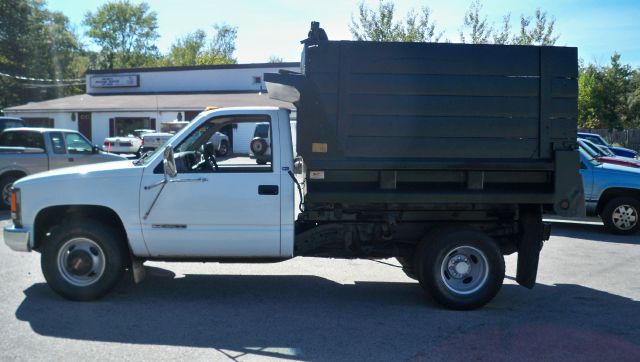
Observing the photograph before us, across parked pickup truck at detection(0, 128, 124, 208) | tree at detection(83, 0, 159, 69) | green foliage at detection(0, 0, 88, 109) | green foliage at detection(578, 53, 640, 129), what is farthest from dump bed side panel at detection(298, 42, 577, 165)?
tree at detection(83, 0, 159, 69)

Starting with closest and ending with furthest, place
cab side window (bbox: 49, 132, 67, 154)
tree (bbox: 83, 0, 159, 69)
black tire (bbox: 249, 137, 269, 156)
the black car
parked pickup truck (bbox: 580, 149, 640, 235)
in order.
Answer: black tire (bbox: 249, 137, 269, 156), parked pickup truck (bbox: 580, 149, 640, 235), cab side window (bbox: 49, 132, 67, 154), the black car, tree (bbox: 83, 0, 159, 69)

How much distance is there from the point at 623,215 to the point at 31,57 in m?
56.3

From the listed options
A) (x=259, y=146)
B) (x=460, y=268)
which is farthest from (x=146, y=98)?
(x=460, y=268)

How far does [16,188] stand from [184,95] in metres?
35.2

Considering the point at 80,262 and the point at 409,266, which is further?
the point at 409,266

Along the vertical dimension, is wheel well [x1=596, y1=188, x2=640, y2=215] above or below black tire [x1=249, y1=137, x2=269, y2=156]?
below

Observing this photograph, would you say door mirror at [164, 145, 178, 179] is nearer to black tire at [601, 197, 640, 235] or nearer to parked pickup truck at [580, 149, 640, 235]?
parked pickup truck at [580, 149, 640, 235]

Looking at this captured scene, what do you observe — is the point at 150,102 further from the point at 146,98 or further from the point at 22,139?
the point at 22,139

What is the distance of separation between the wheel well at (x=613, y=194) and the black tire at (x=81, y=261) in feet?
29.8

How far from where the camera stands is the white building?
120 ft

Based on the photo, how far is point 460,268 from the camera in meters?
6.37

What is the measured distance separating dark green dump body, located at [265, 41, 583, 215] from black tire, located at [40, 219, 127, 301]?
2161mm

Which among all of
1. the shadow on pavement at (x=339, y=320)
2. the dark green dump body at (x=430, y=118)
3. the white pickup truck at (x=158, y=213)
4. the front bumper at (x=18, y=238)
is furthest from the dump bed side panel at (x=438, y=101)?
the front bumper at (x=18, y=238)

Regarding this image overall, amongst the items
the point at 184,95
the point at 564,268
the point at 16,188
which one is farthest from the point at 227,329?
the point at 184,95
